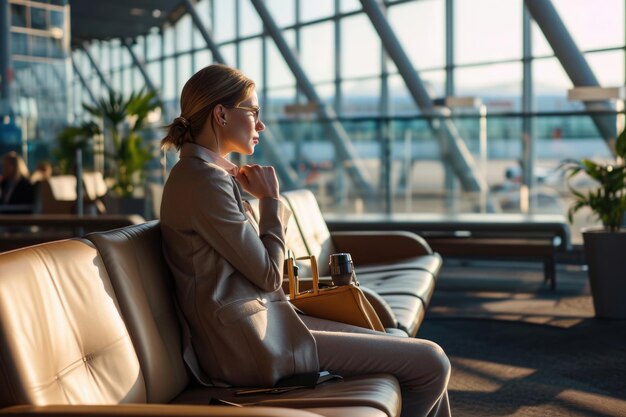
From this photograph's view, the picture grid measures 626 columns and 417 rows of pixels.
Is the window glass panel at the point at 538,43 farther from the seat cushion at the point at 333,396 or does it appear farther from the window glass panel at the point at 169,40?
the window glass panel at the point at 169,40

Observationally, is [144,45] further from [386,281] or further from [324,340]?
[324,340]

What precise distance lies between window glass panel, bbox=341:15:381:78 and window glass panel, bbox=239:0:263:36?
2.54 metres

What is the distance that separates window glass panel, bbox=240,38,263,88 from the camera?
1595 cm

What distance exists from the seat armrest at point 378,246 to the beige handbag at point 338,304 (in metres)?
2.49

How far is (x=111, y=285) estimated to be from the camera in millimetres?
2170

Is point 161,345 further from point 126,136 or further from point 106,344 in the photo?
point 126,136

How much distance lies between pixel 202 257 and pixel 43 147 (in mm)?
12304

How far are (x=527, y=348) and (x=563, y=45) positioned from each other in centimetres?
592

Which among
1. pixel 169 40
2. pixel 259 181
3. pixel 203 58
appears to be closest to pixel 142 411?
pixel 259 181

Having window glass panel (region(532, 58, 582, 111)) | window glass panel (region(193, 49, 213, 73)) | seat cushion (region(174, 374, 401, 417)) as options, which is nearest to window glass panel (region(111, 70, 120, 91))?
window glass panel (region(193, 49, 213, 73))

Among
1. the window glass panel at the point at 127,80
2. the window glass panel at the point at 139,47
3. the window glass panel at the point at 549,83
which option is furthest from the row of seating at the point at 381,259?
the window glass panel at the point at 127,80

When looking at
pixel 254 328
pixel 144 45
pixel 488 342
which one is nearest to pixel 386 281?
pixel 488 342

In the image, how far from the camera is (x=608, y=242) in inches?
227

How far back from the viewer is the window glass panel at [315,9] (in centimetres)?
1381
